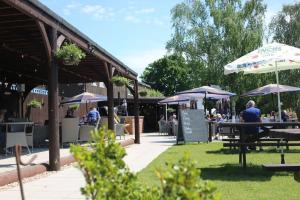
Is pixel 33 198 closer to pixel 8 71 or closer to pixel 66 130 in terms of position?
pixel 66 130

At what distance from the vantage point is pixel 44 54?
14258 mm

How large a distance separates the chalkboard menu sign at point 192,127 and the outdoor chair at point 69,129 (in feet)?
15.6

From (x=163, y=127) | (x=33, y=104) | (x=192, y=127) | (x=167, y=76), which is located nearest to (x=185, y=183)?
(x=192, y=127)

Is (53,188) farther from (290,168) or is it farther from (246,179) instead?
(290,168)

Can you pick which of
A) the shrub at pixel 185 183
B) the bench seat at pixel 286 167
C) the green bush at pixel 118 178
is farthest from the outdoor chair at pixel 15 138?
the shrub at pixel 185 183

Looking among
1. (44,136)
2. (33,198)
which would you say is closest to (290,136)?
(33,198)

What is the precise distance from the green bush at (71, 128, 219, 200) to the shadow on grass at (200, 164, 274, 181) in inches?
219

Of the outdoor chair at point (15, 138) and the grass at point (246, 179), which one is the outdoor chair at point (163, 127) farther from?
the grass at point (246, 179)

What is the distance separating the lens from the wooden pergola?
30.8ft

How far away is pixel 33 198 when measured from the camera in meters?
6.71

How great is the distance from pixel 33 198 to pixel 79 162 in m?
4.50

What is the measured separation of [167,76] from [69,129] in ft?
196

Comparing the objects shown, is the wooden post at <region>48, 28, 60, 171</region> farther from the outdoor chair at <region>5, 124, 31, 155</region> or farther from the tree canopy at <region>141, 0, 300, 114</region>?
the tree canopy at <region>141, 0, 300, 114</region>

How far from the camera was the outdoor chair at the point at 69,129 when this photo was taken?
48.0 feet
